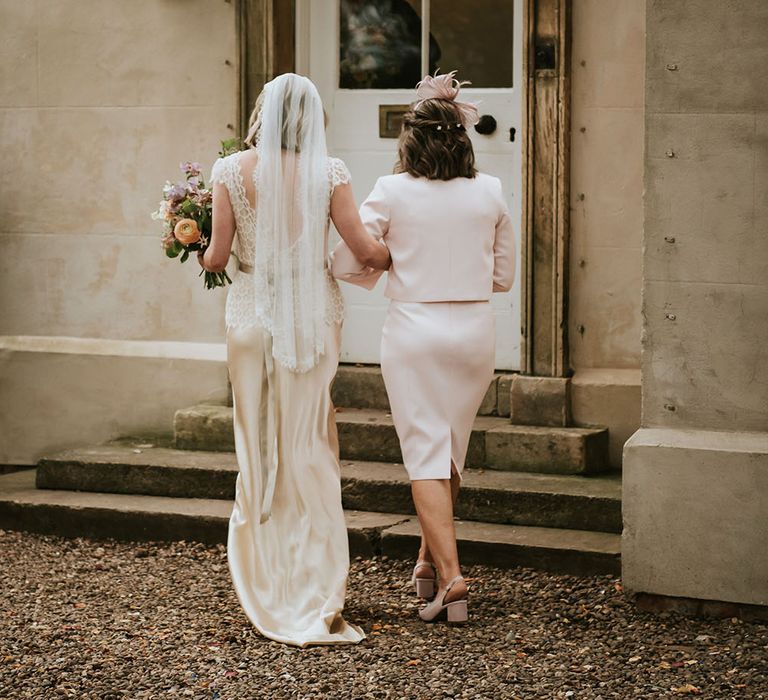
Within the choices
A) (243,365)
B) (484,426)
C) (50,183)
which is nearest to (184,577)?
(243,365)

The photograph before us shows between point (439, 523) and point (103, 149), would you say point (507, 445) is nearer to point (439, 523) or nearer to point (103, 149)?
point (439, 523)

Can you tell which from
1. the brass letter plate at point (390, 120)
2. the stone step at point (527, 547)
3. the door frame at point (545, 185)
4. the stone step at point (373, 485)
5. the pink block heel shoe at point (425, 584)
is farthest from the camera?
the brass letter plate at point (390, 120)

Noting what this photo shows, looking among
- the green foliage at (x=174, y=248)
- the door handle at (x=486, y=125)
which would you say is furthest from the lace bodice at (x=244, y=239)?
the door handle at (x=486, y=125)

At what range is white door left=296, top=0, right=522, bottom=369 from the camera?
7.14 m

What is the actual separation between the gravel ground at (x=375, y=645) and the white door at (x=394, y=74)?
1790 mm

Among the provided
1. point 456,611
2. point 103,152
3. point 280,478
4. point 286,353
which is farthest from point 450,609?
point 103,152

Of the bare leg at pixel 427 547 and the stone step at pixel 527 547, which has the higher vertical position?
the bare leg at pixel 427 547

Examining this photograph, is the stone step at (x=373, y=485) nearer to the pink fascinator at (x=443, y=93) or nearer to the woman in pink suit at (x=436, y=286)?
the woman in pink suit at (x=436, y=286)

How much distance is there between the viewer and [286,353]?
16.9 ft

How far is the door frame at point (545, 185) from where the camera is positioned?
6.75 metres

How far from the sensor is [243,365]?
5.19m

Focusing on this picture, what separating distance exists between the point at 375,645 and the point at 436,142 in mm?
1822

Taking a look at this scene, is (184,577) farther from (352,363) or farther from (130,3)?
(130,3)

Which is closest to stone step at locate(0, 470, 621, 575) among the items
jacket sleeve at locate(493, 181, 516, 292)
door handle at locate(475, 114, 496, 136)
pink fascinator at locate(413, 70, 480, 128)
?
jacket sleeve at locate(493, 181, 516, 292)
